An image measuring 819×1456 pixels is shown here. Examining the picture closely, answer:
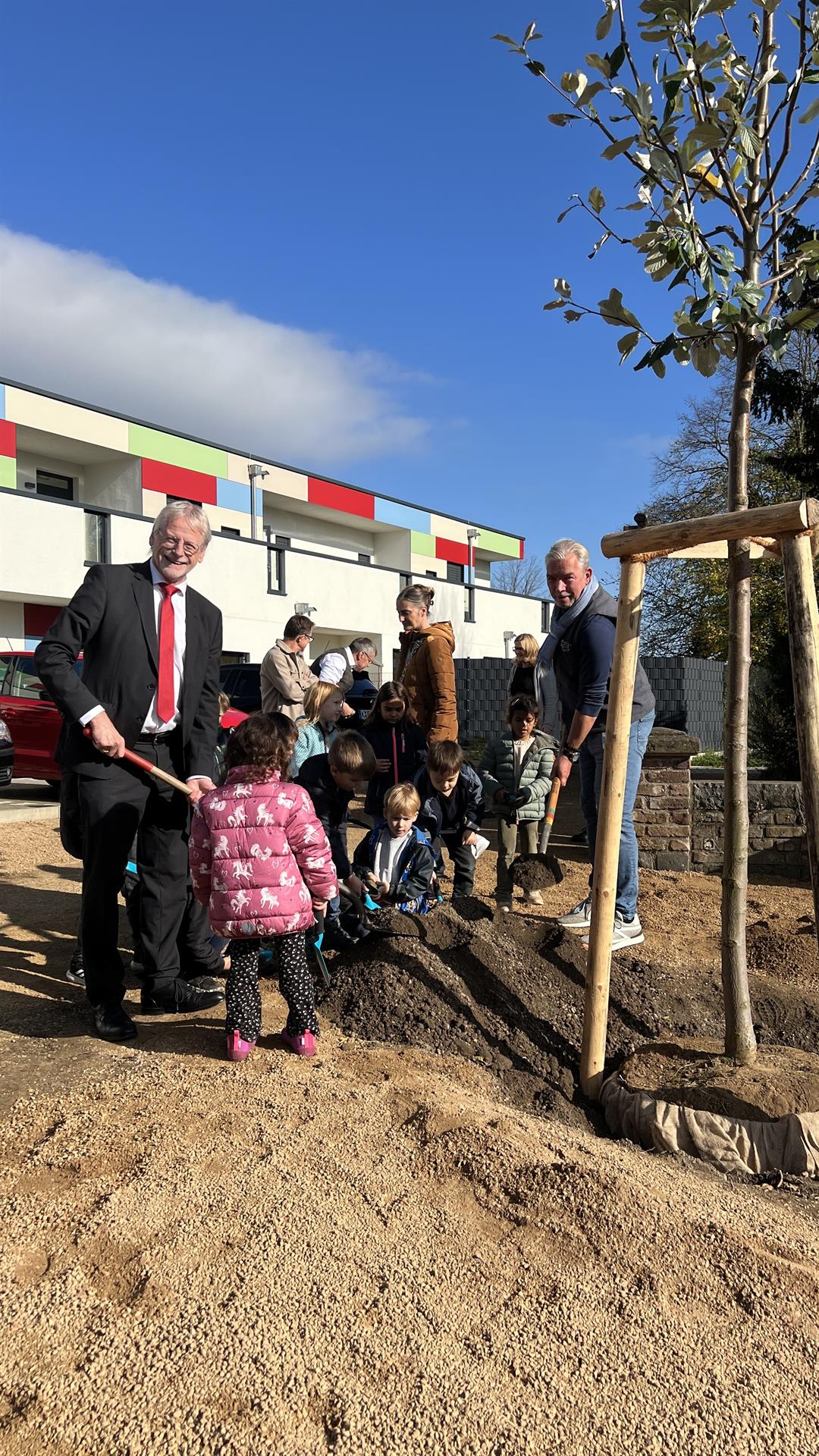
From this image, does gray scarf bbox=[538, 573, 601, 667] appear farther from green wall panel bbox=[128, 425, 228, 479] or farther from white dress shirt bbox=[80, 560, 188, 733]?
green wall panel bbox=[128, 425, 228, 479]

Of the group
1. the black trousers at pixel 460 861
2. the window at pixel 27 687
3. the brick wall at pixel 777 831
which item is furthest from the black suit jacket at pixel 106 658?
the window at pixel 27 687

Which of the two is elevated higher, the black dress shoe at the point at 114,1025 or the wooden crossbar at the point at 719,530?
the wooden crossbar at the point at 719,530

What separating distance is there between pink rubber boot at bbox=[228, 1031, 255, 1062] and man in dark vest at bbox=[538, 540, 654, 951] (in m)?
1.92

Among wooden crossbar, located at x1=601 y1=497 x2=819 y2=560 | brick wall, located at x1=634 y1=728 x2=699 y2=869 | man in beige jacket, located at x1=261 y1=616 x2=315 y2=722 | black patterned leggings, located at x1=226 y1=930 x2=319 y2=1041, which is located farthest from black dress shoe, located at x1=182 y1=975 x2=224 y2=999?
brick wall, located at x1=634 y1=728 x2=699 y2=869

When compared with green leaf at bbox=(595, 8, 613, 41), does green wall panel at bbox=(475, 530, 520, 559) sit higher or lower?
higher

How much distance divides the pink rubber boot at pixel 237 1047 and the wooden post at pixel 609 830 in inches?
46.5

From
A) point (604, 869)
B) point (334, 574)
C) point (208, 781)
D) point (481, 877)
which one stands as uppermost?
point (334, 574)

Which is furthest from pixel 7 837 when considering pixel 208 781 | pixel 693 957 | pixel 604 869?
pixel 604 869

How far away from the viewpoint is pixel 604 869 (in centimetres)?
342

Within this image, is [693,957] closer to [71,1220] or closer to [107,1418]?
[71,1220]

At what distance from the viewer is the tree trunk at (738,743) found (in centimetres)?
327

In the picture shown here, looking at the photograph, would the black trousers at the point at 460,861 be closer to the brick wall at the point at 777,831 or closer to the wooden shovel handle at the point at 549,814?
the wooden shovel handle at the point at 549,814

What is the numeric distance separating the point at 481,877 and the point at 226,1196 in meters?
5.29

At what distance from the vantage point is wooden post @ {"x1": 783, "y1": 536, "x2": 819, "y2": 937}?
3000 mm
